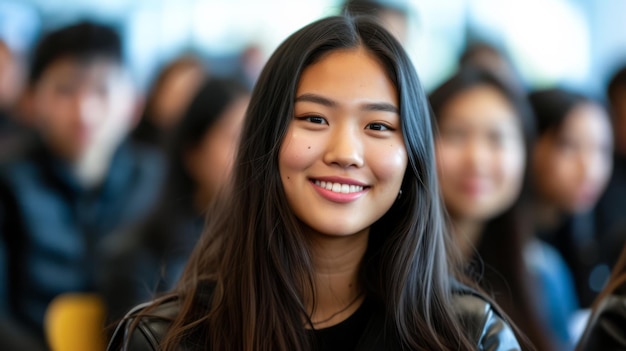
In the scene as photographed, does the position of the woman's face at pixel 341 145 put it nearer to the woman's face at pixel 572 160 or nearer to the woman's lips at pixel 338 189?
the woman's lips at pixel 338 189

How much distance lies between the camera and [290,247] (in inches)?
67.9

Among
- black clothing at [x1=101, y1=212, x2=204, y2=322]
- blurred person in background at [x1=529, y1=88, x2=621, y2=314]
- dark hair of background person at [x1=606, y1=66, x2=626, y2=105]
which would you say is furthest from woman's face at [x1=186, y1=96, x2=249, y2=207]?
dark hair of background person at [x1=606, y1=66, x2=626, y2=105]

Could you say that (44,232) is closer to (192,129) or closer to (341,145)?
(192,129)

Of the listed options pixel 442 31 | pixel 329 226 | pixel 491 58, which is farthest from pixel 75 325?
pixel 442 31

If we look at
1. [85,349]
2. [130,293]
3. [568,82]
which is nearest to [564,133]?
[130,293]

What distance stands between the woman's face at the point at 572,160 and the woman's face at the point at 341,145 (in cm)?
188

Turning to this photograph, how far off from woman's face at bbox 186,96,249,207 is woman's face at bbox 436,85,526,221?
0.74m

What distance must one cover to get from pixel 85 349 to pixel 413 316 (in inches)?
42.5

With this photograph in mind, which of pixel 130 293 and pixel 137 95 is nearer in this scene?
pixel 130 293

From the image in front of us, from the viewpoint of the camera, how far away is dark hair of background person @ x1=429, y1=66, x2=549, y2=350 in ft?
8.54

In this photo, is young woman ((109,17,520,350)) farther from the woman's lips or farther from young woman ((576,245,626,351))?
young woman ((576,245,626,351))

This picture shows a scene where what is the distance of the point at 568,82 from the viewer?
7426mm

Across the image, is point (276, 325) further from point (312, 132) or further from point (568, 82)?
point (568, 82)

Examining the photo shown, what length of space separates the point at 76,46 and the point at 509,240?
1704 mm
